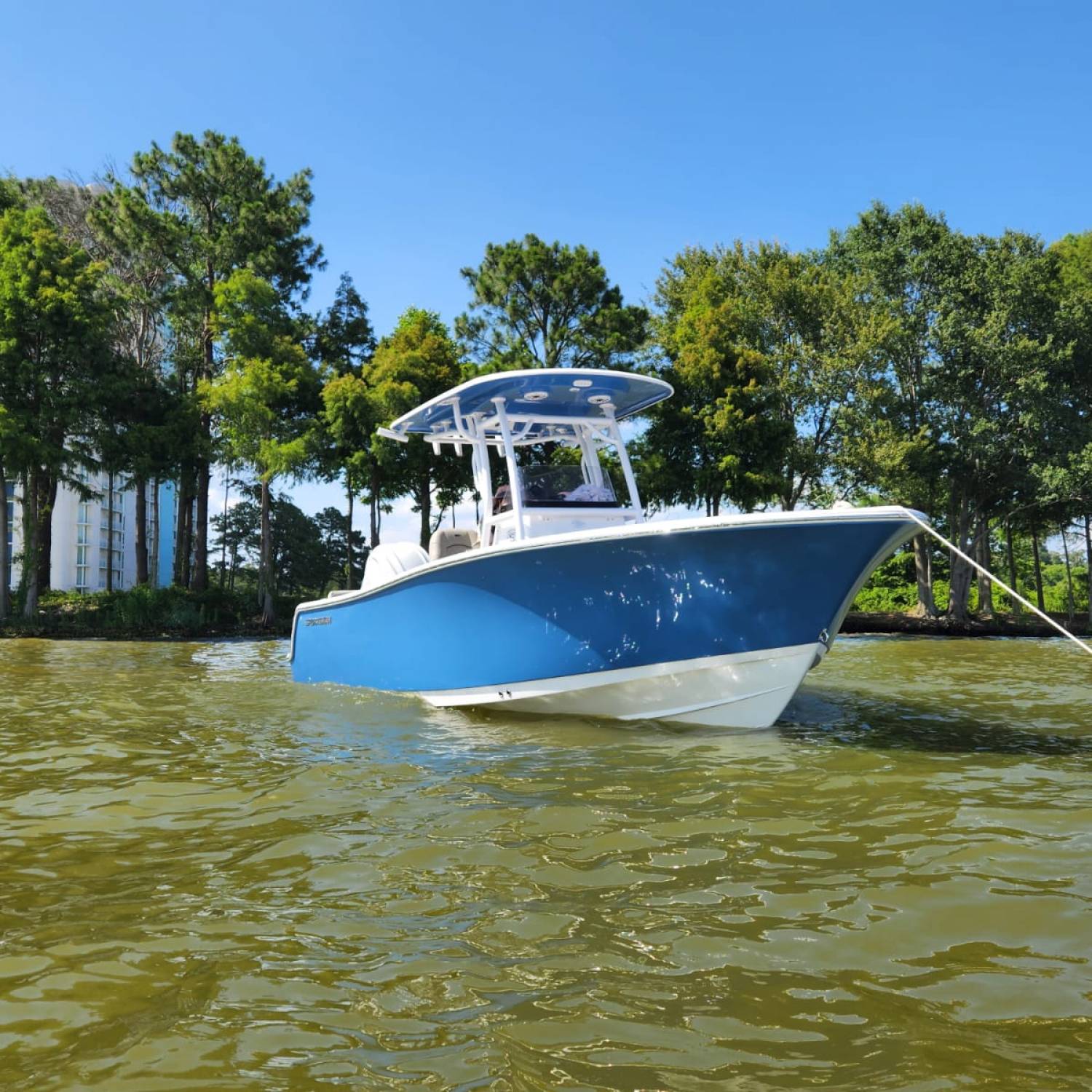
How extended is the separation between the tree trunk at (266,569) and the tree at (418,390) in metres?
3.82

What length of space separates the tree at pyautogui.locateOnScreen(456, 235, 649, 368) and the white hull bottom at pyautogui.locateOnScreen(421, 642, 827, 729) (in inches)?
956

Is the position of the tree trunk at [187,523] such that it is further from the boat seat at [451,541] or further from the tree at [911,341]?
the boat seat at [451,541]

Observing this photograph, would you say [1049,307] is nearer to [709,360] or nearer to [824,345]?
[824,345]

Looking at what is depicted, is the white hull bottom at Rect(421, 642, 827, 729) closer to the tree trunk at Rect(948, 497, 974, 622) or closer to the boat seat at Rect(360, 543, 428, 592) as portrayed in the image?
the boat seat at Rect(360, 543, 428, 592)

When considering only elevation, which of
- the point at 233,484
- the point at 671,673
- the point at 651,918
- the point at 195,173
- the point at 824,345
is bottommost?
the point at 651,918

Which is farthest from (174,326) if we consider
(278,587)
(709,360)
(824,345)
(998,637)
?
(998,637)

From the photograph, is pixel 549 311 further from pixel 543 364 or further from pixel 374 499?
pixel 374 499

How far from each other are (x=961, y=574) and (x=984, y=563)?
14.8ft

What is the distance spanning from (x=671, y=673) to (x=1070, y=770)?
2.82 meters

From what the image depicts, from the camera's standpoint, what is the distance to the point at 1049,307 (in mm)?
31141

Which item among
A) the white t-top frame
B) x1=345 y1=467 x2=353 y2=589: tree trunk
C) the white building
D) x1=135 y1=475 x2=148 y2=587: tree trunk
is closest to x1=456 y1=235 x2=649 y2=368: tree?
x1=345 y1=467 x2=353 y2=589: tree trunk

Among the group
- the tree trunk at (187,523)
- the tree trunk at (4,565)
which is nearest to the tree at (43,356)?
the tree trunk at (4,565)

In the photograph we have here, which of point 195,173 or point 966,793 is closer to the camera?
point 966,793

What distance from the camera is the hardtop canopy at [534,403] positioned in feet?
29.2
